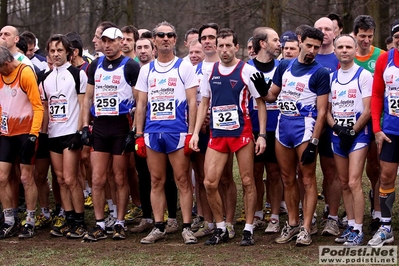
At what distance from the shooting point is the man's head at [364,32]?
312 inches

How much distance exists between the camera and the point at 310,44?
285 inches

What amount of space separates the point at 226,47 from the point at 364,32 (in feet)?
5.74

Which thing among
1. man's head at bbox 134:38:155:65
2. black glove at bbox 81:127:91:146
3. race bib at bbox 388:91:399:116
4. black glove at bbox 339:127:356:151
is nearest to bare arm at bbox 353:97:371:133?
black glove at bbox 339:127:356:151

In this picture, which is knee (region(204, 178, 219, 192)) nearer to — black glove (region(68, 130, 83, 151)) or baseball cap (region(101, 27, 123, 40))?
black glove (region(68, 130, 83, 151))

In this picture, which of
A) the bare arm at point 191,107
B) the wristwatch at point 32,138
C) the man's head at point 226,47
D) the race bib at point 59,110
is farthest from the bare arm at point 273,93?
the wristwatch at point 32,138

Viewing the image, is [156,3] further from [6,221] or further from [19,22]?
[6,221]

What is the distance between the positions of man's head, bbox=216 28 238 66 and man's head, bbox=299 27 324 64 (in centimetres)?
78

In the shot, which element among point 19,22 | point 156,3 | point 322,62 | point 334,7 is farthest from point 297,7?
point 322,62

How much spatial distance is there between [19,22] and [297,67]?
2628 centimetres

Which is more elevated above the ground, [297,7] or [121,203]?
[297,7]

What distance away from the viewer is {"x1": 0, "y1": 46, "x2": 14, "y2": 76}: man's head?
7953mm

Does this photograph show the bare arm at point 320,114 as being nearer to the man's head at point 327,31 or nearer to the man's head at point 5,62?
the man's head at point 327,31

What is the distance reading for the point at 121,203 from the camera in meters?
8.07

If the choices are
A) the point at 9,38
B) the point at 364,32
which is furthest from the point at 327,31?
the point at 9,38
